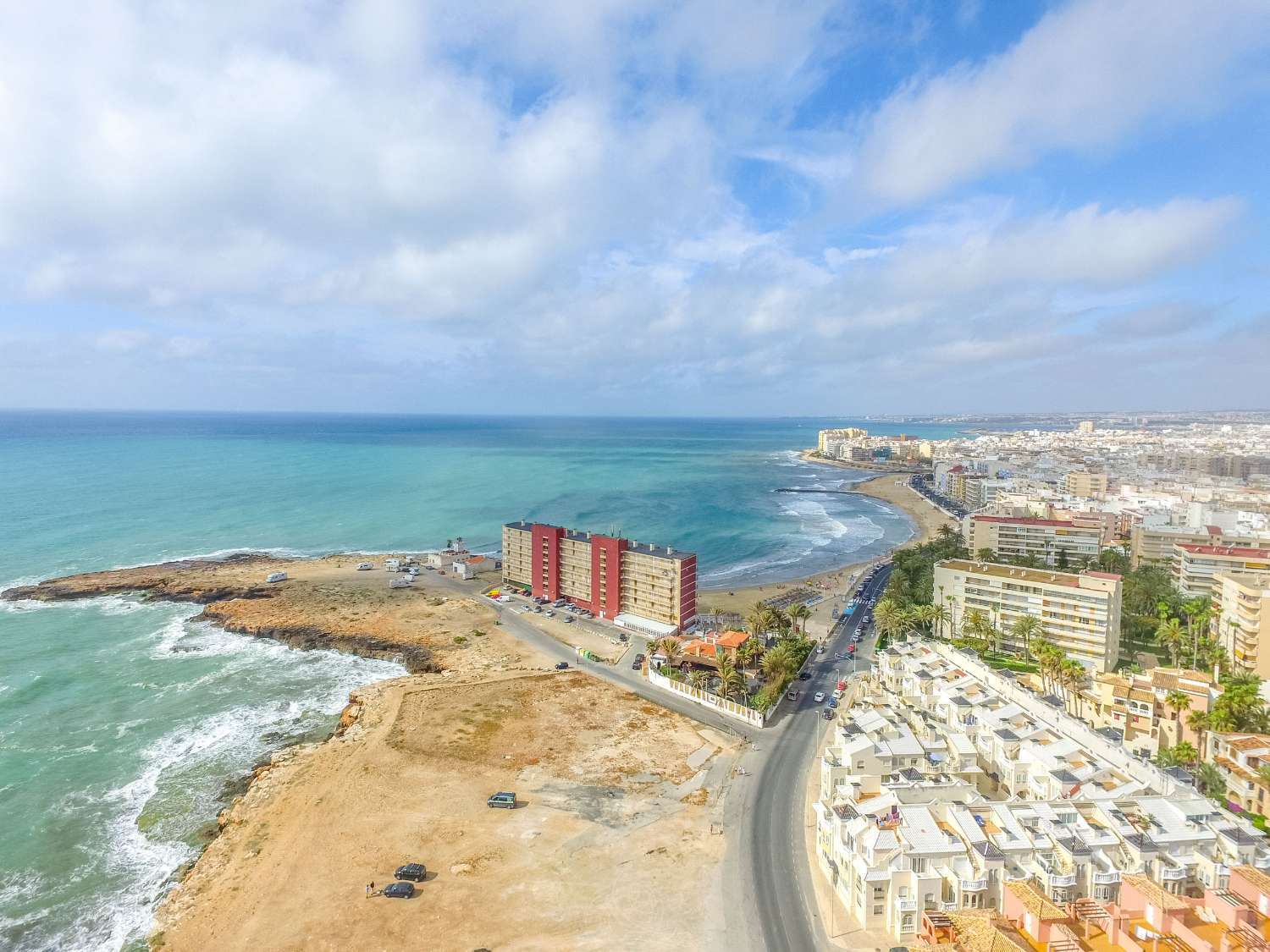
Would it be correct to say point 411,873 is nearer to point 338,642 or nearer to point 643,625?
point 643,625

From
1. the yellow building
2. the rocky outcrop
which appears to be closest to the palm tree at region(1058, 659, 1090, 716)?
the yellow building

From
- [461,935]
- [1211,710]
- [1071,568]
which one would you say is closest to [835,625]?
[1211,710]

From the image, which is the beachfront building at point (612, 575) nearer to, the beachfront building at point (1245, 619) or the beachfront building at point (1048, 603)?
the beachfront building at point (1048, 603)

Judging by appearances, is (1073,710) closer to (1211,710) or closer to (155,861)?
(1211,710)

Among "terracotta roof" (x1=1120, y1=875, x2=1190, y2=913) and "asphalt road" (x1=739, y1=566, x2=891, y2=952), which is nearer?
"terracotta roof" (x1=1120, y1=875, x2=1190, y2=913)

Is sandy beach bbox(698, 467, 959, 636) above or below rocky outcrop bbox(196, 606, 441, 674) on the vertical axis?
above

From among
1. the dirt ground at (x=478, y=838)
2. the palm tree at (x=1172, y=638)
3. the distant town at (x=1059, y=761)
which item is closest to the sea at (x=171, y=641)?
the dirt ground at (x=478, y=838)

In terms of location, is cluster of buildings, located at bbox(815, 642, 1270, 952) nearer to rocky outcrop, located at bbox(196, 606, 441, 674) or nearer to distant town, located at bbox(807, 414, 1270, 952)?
distant town, located at bbox(807, 414, 1270, 952)
